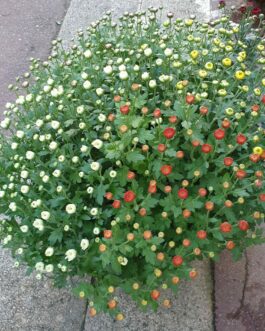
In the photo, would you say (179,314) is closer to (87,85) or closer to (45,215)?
(45,215)

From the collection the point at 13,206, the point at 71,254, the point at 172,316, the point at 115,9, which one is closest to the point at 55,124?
the point at 13,206

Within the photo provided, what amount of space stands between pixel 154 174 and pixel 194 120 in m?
0.30

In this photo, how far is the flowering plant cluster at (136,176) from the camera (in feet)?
6.12

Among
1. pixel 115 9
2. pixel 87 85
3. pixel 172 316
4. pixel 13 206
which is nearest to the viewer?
pixel 13 206

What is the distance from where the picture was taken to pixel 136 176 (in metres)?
2.03

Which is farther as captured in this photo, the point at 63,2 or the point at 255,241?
the point at 63,2

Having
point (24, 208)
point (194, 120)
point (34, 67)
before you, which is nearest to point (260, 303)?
point (194, 120)

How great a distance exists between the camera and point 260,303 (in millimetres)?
2438

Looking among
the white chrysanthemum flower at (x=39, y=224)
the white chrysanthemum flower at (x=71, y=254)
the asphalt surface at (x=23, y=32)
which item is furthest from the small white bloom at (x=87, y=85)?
the asphalt surface at (x=23, y=32)

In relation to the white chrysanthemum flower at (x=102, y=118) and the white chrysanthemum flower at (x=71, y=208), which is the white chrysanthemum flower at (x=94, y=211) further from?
the white chrysanthemum flower at (x=102, y=118)

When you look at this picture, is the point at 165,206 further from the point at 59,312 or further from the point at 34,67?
the point at 34,67

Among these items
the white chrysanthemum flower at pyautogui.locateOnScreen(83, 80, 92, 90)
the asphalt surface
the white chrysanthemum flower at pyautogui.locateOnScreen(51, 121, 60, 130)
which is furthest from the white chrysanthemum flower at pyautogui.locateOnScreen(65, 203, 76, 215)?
the asphalt surface

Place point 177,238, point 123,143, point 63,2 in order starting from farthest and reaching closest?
point 63,2 < point 177,238 < point 123,143

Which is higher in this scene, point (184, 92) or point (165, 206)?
point (184, 92)
